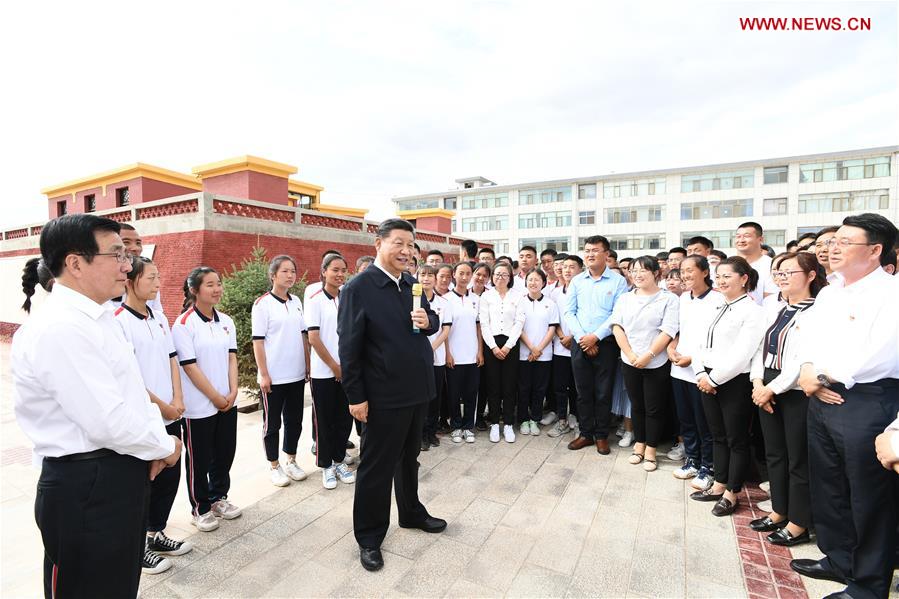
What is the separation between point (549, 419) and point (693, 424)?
179cm

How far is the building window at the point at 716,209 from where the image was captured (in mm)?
28859

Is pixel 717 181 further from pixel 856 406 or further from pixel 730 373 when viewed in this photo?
pixel 856 406

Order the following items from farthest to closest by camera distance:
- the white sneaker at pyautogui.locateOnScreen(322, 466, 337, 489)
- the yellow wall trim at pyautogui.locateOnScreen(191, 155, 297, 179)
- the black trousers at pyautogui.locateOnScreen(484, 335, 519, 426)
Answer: the yellow wall trim at pyautogui.locateOnScreen(191, 155, 297, 179)
the black trousers at pyautogui.locateOnScreen(484, 335, 519, 426)
the white sneaker at pyautogui.locateOnScreen(322, 466, 337, 489)

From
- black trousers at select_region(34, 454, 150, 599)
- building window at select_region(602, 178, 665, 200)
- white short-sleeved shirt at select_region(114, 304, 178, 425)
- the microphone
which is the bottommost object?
→ black trousers at select_region(34, 454, 150, 599)

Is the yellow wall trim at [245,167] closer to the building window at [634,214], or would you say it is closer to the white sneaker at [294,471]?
the white sneaker at [294,471]

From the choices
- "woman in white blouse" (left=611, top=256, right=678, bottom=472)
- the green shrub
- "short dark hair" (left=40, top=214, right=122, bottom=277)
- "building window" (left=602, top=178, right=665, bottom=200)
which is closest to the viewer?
"short dark hair" (left=40, top=214, right=122, bottom=277)

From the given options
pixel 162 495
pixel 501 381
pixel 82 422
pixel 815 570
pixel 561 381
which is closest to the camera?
pixel 82 422

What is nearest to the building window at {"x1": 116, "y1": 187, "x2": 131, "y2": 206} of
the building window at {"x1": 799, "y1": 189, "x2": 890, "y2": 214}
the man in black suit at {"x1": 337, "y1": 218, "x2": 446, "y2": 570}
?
the man in black suit at {"x1": 337, "y1": 218, "x2": 446, "y2": 570}

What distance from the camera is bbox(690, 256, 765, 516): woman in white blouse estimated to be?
3.25 metres

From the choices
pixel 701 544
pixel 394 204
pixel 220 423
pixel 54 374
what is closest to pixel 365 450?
pixel 220 423

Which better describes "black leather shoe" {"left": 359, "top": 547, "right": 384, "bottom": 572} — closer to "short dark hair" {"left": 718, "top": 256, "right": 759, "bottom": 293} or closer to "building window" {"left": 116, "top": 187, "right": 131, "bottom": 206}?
"short dark hair" {"left": 718, "top": 256, "right": 759, "bottom": 293}

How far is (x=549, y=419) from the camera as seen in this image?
17.5 feet

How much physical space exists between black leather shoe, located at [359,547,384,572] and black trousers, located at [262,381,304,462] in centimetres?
150

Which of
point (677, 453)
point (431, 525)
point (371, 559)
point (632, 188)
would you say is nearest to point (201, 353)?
point (371, 559)
